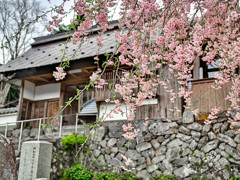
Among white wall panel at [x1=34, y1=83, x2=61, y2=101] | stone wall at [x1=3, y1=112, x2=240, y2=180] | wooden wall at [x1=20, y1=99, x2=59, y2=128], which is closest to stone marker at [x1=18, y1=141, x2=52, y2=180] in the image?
stone wall at [x1=3, y1=112, x2=240, y2=180]

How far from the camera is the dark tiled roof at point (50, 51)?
8731 mm

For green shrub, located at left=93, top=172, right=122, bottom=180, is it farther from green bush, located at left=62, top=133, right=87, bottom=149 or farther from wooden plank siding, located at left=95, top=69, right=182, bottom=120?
wooden plank siding, located at left=95, top=69, right=182, bottom=120

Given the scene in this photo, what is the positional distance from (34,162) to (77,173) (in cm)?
197

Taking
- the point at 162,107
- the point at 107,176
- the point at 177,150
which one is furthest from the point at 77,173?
the point at 162,107

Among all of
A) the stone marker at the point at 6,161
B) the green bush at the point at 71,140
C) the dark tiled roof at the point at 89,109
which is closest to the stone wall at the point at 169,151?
the green bush at the point at 71,140

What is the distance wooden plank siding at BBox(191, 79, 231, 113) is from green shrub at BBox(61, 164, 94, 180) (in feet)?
12.3

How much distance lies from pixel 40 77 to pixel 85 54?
252 cm

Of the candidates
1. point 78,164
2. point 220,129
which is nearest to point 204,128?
point 220,129

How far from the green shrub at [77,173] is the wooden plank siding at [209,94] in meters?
3.76

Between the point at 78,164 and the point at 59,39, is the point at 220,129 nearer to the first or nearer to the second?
the point at 78,164

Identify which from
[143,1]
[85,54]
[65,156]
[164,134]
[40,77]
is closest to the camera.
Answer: [143,1]

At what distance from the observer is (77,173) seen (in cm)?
668

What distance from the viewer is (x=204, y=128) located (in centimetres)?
635

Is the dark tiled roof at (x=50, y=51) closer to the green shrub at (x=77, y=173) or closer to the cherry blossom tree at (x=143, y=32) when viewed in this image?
the green shrub at (x=77, y=173)
